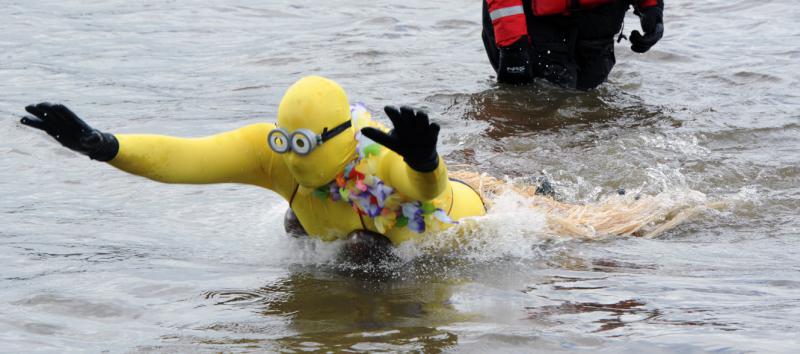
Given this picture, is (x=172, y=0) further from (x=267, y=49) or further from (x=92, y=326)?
(x=92, y=326)

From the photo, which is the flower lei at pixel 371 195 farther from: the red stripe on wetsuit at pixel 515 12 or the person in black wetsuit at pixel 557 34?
the person in black wetsuit at pixel 557 34

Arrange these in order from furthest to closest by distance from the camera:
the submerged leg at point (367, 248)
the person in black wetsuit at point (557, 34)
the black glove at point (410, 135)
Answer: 1. the person in black wetsuit at point (557, 34)
2. the submerged leg at point (367, 248)
3. the black glove at point (410, 135)

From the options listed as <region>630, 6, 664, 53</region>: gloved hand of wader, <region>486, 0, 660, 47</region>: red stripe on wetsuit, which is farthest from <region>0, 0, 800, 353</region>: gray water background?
<region>486, 0, 660, 47</region>: red stripe on wetsuit

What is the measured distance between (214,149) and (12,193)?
2.57 m

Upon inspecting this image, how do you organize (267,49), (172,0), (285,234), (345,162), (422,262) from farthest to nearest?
(172,0), (267,49), (285,234), (422,262), (345,162)

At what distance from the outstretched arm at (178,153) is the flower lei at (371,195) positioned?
0.91 ft

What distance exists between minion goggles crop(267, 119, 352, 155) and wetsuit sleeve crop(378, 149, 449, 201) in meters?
0.30

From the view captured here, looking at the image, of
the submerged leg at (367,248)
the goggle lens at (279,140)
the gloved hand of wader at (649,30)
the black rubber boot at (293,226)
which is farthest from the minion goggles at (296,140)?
the gloved hand of wader at (649,30)

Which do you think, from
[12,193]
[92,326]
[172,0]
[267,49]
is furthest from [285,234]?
[172,0]

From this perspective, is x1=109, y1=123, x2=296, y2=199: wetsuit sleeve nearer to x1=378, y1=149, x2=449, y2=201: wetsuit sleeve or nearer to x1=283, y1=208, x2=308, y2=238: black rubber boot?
x1=283, y1=208, x2=308, y2=238: black rubber boot

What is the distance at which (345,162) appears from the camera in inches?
189

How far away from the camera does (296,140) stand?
4590 millimetres

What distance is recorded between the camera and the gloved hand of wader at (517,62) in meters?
8.72

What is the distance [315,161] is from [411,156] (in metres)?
0.56
